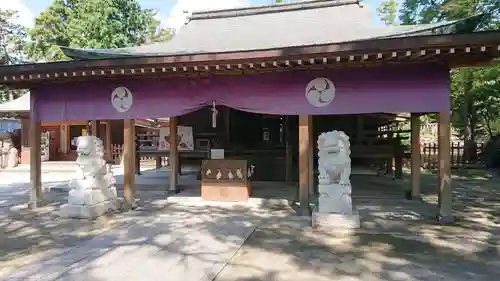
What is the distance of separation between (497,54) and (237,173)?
4809 mm

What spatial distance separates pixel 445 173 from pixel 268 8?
743 cm

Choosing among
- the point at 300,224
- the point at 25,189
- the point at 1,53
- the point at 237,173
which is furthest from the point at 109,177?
the point at 1,53

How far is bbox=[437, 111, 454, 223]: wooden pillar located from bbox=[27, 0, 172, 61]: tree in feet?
62.6

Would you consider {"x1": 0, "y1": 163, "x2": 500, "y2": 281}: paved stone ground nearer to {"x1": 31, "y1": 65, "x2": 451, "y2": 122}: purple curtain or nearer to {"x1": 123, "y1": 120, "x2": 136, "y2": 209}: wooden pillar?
{"x1": 123, "y1": 120, "x2": 136, "y2": 209}: wooden pillar

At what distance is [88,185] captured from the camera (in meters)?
5.80

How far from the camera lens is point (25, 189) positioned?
31.4 feet

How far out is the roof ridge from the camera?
33.2 ft

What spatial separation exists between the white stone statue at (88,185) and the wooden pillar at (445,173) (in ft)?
18.7

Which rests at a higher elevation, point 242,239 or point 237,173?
point 237,173

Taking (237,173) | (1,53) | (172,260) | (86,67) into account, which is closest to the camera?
(172,260)

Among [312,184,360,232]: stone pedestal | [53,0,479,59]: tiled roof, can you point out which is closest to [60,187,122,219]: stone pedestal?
[53,0,479,59]: tiled roof

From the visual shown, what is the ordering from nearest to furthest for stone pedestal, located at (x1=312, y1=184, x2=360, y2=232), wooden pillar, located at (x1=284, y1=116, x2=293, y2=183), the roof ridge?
1. stone pedestal, located at (x1=312, y1=184, x2=360, y2=232)
2. wooden pillar, located at (x1=284, y1=116, x2=293, y2=183)
3. the roof ridge

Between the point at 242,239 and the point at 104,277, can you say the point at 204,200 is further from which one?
the point at 104,277

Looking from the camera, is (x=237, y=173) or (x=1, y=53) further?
(x=1, y=53)
